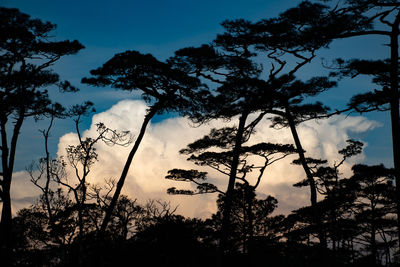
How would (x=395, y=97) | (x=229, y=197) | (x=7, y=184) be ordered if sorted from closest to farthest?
(x=395, y=97) → (x=7, y=184) → (x=229, y=197)

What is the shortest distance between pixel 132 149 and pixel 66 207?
8.62 metres

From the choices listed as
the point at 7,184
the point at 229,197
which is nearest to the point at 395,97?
the point at 229,197

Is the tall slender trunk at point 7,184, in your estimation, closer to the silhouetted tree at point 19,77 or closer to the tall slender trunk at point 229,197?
the silhouetted tree at point 19,77

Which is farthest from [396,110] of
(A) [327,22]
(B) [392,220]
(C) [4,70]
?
(B) [392,220]

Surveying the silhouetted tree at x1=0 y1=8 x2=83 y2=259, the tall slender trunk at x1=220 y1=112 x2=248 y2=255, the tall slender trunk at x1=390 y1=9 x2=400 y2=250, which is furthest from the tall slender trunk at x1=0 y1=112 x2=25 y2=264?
the tall slender trunk at x1=390 y1=9 x2=400 y2=250

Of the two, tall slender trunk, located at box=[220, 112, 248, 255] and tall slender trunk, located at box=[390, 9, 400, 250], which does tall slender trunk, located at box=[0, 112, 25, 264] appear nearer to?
tall slender trunk, located at box=[220, 112, 248, 255]

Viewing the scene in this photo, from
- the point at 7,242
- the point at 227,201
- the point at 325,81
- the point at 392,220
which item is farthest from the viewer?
the point at 392,220

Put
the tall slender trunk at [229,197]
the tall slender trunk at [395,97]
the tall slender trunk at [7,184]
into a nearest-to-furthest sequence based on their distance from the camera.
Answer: the tall slender trunk at [395,97], the tall slender trunk at [7,184], the tall slender trunk at [229,197]

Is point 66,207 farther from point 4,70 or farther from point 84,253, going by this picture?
point 4,70

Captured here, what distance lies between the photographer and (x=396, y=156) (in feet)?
33.3

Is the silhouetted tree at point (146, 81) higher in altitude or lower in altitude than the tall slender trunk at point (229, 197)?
higher

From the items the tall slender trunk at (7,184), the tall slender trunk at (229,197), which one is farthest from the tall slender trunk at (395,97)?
the tall slender trunk at (7,184)

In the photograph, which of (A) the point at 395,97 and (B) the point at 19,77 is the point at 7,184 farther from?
(A) the point at 395,97

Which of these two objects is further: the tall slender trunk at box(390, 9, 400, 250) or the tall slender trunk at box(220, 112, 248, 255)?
the tall slender trunk at box(220, 112, 248, 255)
